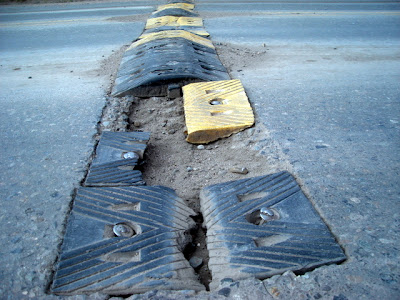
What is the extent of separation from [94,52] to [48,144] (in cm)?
288

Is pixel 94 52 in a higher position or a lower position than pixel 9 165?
lower

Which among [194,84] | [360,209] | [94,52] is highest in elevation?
[360,209]

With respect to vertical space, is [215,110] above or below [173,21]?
above

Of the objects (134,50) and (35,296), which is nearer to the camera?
(35,296)

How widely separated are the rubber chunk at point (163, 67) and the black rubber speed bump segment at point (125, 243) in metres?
1.69

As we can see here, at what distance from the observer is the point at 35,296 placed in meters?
A: 1.35

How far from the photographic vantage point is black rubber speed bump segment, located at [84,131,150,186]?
80.8 inches

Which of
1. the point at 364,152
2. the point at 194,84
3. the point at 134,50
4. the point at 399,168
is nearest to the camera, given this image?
the point at 399,168

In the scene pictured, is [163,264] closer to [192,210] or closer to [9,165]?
[192,210]

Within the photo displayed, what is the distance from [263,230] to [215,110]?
1.42 m

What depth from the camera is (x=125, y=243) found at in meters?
1.57

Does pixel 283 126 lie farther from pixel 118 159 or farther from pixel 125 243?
pixel 125 243

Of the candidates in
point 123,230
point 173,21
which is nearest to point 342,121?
point 123,230

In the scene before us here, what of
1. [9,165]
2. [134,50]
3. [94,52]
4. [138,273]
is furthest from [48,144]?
[94,52]
